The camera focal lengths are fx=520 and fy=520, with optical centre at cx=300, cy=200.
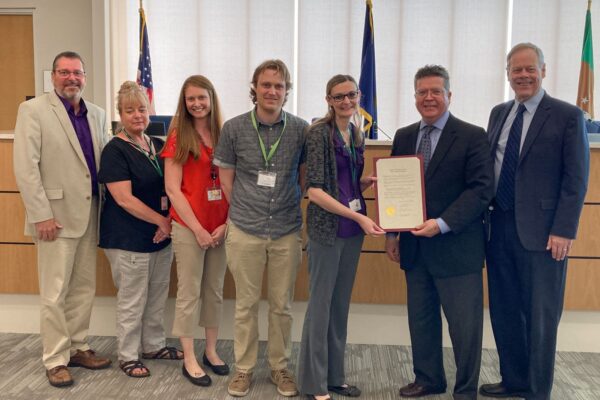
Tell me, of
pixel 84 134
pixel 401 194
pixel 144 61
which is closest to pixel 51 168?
pixel 84 134

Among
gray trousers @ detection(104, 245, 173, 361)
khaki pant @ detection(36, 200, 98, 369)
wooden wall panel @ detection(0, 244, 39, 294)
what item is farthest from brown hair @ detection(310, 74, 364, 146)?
wooden wall panel @ detection(0, 244, 39, 294)

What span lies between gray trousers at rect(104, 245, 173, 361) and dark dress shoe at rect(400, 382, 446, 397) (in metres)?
1.45

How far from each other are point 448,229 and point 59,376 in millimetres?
2149

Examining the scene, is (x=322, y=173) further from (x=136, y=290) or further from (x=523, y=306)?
(x=136, y=290)

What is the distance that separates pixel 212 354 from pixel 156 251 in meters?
0.67

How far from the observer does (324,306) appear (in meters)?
2.43

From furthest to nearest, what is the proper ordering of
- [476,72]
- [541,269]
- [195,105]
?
[476,72] < [195,105] < [541,269]

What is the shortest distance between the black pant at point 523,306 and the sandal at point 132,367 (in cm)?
Result: 189

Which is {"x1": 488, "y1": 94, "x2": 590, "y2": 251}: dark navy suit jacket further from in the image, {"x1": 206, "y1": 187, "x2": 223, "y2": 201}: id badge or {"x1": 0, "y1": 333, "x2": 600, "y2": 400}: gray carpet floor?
{"x1": 206, "y1": 187, "x2": 223, "y2": 201}: id badge

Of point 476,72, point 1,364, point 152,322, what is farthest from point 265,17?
point 1,364

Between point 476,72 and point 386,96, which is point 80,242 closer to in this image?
point 386,96

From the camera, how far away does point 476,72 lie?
5.69 m

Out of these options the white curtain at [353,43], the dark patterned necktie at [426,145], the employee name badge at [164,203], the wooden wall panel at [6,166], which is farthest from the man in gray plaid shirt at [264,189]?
the white curtain at [353,43]

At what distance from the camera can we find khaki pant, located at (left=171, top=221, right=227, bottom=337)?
270cm
